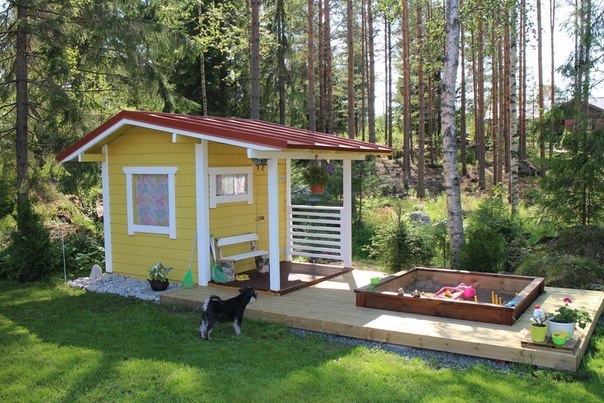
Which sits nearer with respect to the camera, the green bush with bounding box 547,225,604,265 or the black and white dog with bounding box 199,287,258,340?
the black and white dog with bounding box 199,287,258,340

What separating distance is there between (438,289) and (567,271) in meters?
1.97

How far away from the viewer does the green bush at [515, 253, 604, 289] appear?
24.6 feet

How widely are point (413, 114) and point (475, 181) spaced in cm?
749

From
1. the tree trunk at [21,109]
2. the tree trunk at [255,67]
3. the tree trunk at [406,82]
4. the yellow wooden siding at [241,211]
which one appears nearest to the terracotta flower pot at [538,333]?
the yellow wooden siding at [241,211]

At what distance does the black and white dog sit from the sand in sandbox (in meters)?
2.43

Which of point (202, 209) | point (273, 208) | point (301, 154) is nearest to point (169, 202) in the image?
point (202, 209)

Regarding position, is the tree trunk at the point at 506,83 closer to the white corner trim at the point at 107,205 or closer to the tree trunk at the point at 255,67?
the tree trunk at the point at 255,67

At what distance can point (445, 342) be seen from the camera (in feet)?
16.4

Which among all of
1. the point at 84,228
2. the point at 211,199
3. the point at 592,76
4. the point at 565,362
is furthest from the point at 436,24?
the point at 84,228

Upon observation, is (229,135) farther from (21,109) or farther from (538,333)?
(21,109)

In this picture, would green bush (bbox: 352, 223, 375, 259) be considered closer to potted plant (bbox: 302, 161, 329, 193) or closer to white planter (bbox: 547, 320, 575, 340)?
potted plant (bbox: 302, 161, 329, 193)

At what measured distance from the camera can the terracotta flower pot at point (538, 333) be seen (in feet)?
15.5

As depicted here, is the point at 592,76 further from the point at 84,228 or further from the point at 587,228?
the point at 84,228

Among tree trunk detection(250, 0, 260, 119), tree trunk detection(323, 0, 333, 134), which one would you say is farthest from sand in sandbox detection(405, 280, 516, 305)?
tree trunk detection(323, 0, 333, 134)
